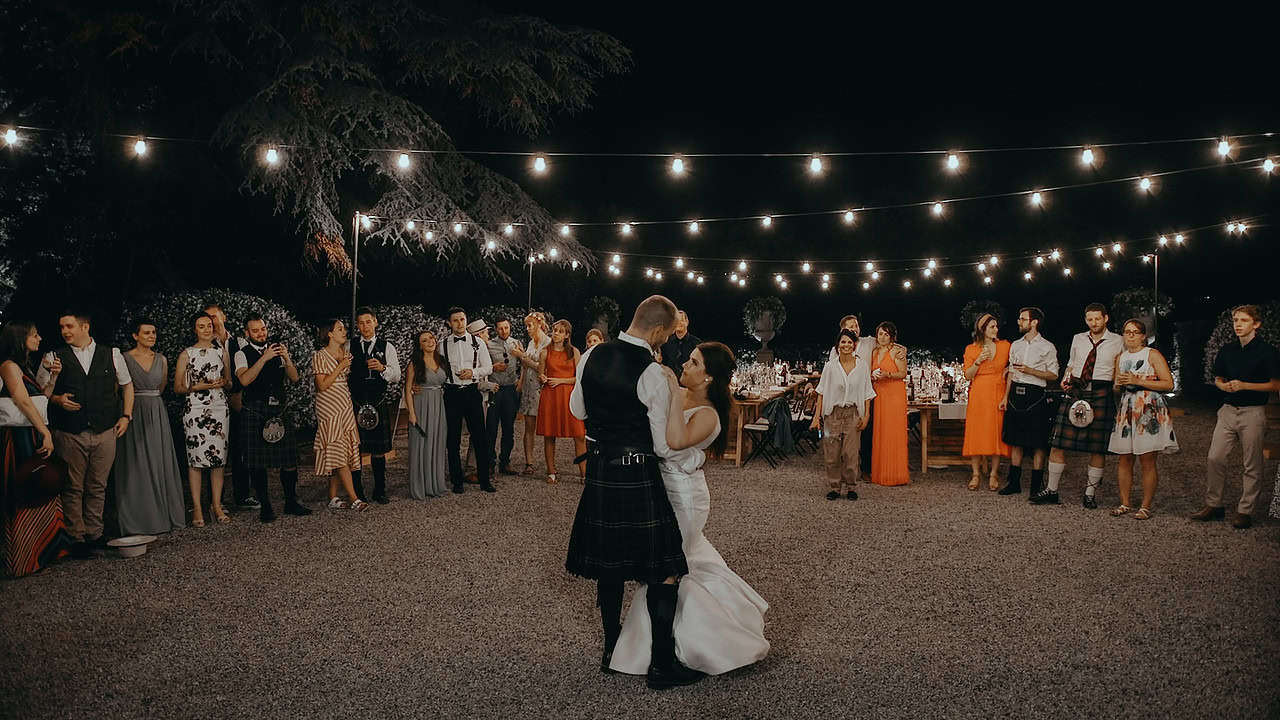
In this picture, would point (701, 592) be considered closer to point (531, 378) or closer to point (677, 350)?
point (531, 378)

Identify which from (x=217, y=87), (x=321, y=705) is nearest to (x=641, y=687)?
(x=321, y=705)

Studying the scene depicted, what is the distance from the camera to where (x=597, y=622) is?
12.3 feet

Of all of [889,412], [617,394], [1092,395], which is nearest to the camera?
[617,394]

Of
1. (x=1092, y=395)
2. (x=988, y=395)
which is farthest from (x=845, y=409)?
(x=1092, y=395)

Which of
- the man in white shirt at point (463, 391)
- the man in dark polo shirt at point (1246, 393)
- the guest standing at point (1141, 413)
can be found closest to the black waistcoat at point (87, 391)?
the man in white shirt at point (463, 391)

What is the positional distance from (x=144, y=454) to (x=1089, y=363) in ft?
23.1

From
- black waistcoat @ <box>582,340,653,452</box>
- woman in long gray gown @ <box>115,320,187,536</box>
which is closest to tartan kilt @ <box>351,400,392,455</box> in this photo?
woman in long gray gown @ <box>115,320,187,536</box>

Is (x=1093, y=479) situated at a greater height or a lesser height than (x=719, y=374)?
lesser

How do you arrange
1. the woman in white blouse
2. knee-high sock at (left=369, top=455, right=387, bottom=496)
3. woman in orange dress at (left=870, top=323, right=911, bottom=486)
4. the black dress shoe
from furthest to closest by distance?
woman in orange dress at (left=870, top=323, right=911, bottom=486)
the woman in white blouse
the black dress shoe
knee-high sock at (left=369, top=455, right=387, bottom=496)

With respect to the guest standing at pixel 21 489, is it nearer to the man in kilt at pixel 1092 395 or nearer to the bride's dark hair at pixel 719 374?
the bride's dark hair at pixel 719 374

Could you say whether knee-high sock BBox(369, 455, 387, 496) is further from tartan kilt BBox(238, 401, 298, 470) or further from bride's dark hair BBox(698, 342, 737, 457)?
bride's dark hair BBox(698, 342, 737, 457)

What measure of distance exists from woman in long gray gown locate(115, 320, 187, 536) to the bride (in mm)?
3907

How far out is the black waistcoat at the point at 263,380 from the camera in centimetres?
578

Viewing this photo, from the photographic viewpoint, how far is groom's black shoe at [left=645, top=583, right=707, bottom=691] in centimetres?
299
